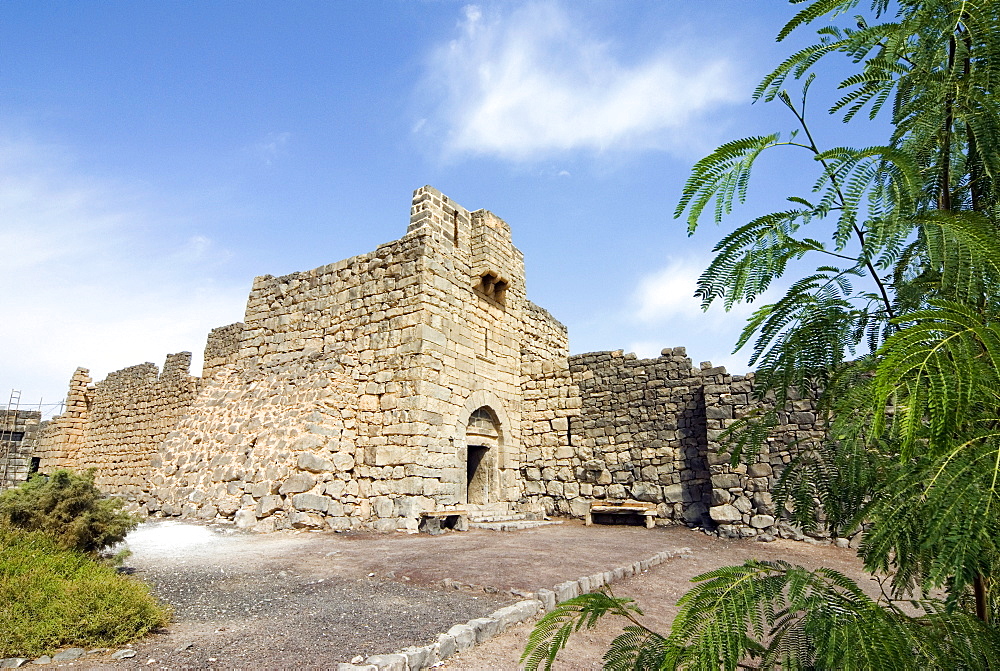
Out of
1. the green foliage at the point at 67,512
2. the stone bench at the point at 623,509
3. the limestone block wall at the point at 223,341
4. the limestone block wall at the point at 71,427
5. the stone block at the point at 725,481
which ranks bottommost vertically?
the stone bench at the point at 623,509

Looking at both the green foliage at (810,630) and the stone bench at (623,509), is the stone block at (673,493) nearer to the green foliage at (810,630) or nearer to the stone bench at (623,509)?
the stone bench at (623,509)

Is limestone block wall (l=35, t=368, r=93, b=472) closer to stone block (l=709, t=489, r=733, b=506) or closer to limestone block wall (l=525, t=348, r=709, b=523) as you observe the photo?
limestone block wall (l=525, t=348, r=709, b=523)

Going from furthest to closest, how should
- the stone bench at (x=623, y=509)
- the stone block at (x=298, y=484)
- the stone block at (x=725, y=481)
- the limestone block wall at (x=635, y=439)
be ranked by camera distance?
the limestone block wall at (x=635, y=439)
the stone bench at (x=623, y=509)
the stone block at (x=725, y=481)
the stone block at (x=298, y=484)

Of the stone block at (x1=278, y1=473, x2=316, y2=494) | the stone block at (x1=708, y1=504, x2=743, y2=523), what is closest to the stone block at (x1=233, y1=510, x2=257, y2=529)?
the stone block at (x1=278, y1=473, x2=316, y2=494)

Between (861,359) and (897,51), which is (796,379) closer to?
(861,359)

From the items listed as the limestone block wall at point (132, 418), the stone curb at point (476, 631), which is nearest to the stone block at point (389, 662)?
the stone curb at point (476, 631)

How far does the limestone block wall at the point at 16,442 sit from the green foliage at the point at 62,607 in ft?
70.9

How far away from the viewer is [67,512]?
19.5 feet

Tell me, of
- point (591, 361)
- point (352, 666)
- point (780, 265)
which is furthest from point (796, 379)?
point (591, 361)

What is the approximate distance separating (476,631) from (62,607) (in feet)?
9.57

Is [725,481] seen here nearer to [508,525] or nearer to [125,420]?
[508,525]

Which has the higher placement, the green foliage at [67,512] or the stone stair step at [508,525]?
the green foliage at [67,512]

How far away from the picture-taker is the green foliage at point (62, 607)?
3.78 m

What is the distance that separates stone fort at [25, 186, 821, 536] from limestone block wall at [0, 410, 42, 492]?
13.2 m
